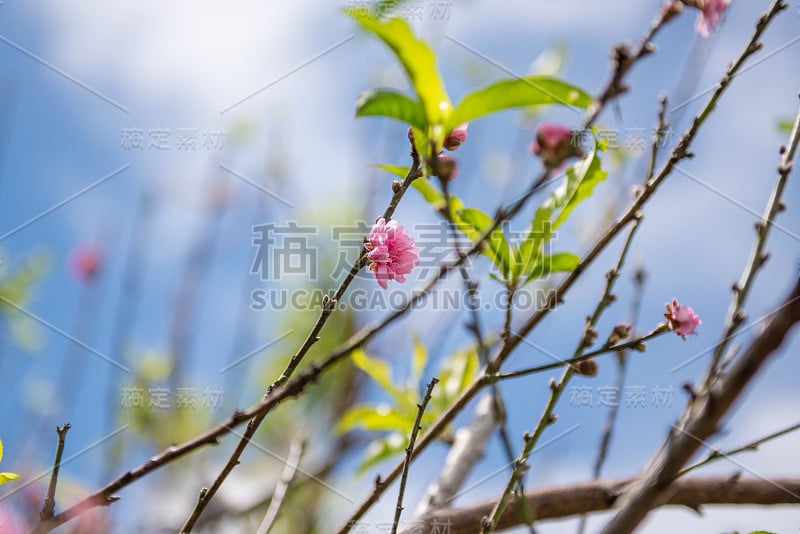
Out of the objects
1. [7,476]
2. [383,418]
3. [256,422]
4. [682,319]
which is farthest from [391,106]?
[383,418]

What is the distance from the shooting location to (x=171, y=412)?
248 centimetres

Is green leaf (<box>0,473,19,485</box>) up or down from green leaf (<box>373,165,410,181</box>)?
down

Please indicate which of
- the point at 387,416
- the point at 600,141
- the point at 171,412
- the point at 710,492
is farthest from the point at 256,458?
the point at 600,141

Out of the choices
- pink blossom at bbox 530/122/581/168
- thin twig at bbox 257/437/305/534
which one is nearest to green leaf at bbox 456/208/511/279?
pink blossom at bbox 530/122/581/168

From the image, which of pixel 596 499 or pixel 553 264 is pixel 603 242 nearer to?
pixel 553 264

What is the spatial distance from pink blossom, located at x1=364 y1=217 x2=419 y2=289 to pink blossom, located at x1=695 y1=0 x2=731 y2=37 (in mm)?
588

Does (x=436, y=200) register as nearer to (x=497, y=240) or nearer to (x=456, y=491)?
(x=497, y=240)

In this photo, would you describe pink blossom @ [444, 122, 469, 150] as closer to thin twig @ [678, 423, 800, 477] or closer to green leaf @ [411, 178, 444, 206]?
green leaf @ [411, 178, 444, 206]

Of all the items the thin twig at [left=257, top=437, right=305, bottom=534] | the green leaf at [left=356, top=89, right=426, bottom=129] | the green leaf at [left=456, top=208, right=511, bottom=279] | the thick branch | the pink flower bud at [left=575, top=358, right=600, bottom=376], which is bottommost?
the thick branch

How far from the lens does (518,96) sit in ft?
2.51

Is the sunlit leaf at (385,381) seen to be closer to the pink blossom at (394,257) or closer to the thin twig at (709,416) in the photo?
the pink blossom at (394,257)

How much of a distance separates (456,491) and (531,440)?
55 cm

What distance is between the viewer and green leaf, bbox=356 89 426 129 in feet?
2.25

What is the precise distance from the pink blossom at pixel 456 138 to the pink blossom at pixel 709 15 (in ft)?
1.58
